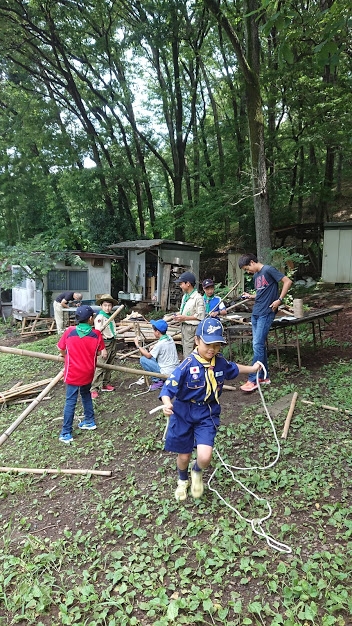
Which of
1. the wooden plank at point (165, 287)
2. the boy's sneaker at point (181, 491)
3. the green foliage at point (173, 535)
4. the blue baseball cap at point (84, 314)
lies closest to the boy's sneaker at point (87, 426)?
the green foliage at point (173, 535)

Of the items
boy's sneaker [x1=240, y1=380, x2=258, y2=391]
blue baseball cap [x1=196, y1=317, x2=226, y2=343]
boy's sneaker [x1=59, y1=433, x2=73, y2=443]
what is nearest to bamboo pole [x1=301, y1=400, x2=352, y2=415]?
boy's sneaker [x1=240, y1=380, x2=258, y2=391]

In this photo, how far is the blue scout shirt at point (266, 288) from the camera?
565cm

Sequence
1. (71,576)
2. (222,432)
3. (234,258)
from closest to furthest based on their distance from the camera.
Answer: (71,576) → (222,432) → (234,258)

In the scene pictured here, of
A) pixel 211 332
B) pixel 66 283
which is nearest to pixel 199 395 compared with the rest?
pixel 211 332

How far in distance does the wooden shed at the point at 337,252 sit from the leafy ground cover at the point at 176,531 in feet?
40.7

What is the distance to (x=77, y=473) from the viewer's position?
14.7ft

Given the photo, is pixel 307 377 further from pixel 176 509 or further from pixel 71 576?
pixel 71 576

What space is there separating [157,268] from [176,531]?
14.4 metres

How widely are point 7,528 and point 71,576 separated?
42.8 inches

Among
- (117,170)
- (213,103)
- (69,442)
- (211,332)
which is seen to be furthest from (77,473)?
(213,103)

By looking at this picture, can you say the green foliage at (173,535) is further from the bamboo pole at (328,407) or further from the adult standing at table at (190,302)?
the adult standing at table at (190,302)

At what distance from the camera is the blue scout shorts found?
3447 mm

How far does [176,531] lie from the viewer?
10.9ft

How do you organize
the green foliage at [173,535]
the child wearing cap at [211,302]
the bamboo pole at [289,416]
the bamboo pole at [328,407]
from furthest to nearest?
the child wearing cap at [211,302] → the bamboo pole at [328,407] → the bamboo pole at [289,416] → the green foliage at [173,535]
